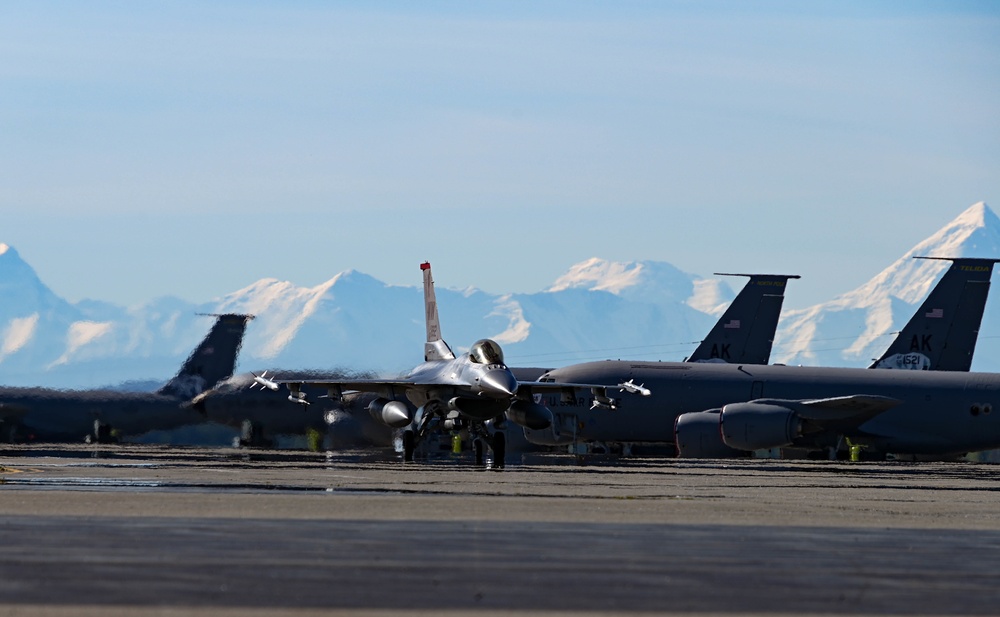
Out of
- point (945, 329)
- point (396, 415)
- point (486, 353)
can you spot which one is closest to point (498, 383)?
point (486, 353)

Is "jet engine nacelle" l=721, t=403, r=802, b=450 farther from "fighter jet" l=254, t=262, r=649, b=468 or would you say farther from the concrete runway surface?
the concrete runway surface

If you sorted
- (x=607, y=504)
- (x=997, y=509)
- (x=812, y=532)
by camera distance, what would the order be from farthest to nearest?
1. (x=997, y=509)
2. (x=607, y=504)
3. (x=812, y=532)

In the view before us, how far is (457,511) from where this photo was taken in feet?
82.7

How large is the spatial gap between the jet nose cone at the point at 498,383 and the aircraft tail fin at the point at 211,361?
63.9 m

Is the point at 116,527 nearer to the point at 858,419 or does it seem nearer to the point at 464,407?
the point at 464,407

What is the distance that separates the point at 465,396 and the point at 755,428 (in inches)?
931

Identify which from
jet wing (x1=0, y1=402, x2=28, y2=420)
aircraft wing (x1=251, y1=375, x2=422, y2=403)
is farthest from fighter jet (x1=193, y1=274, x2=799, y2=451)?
aircraft wing (x1=251, y1=375, x2=422, y2=403)

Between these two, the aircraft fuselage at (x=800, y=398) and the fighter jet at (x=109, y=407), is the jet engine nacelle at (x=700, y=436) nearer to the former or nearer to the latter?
the aircraft fuselage at (x=800, y=398)

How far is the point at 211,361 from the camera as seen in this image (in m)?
112

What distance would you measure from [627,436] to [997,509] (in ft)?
151

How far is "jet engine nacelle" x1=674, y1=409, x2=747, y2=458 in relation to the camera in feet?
238

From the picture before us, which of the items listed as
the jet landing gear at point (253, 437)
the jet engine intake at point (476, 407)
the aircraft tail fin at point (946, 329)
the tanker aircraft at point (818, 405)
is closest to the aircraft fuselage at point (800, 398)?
the tanker aircraft at point (818, 405)

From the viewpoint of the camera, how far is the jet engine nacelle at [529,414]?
5122 cm

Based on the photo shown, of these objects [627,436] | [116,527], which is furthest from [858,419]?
[116,527]
